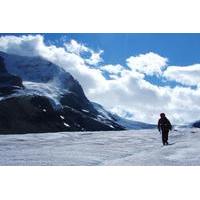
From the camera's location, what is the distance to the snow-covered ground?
15.5m

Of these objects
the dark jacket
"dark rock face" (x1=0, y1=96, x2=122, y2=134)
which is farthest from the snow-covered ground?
"dark rock face" (x1=0, y1=96, x2=122, y2=134)

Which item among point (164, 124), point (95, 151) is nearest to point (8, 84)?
point (164, 124)

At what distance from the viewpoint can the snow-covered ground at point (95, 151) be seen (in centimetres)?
1549

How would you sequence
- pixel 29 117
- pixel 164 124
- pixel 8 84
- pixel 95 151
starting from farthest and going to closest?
pixel 8 84
pixel 29 117
pixel 164 124
pixel 95 151

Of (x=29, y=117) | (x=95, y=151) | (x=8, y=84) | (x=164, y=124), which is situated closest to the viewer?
(x=95, y=151)

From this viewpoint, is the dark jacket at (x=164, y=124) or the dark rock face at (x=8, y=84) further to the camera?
the dark rock face at (x=8, y=84)

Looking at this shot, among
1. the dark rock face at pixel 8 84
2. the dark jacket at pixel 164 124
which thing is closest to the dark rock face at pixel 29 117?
the dark rock face at pixel 8 84

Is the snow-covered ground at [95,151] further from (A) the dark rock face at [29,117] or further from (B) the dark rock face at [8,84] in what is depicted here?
(B) the dark rock face at [8,84]

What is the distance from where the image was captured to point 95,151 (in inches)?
731

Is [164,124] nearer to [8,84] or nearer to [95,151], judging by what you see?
[95,151]
